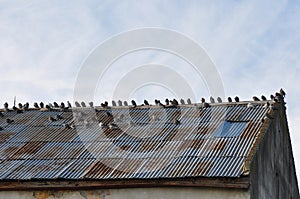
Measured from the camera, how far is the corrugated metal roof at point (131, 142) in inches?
569

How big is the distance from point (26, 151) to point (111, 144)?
7.52 ft

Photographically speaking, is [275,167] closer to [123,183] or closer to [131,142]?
[131,142]

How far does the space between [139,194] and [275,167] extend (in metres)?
5.13

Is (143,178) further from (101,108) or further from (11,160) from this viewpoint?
(101,108)

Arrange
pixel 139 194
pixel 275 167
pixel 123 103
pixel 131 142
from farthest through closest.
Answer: pixel 123 103, pixel 275 167, pixel 131 142, pixel 139 194

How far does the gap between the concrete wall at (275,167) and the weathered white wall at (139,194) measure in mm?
649

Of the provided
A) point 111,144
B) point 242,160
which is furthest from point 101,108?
point 242,160

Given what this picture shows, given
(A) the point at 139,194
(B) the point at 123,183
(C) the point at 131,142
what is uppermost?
(C) the point at 131,142

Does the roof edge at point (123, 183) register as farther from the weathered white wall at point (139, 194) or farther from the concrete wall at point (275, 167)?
the concrete wall at point (275, 167)

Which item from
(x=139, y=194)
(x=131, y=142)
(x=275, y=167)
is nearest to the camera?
(x=139, y=194)

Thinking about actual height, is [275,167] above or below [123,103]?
below

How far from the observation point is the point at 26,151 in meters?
16.4

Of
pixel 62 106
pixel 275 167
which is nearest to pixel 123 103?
pixel 62 106

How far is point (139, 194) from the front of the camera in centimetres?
1411
